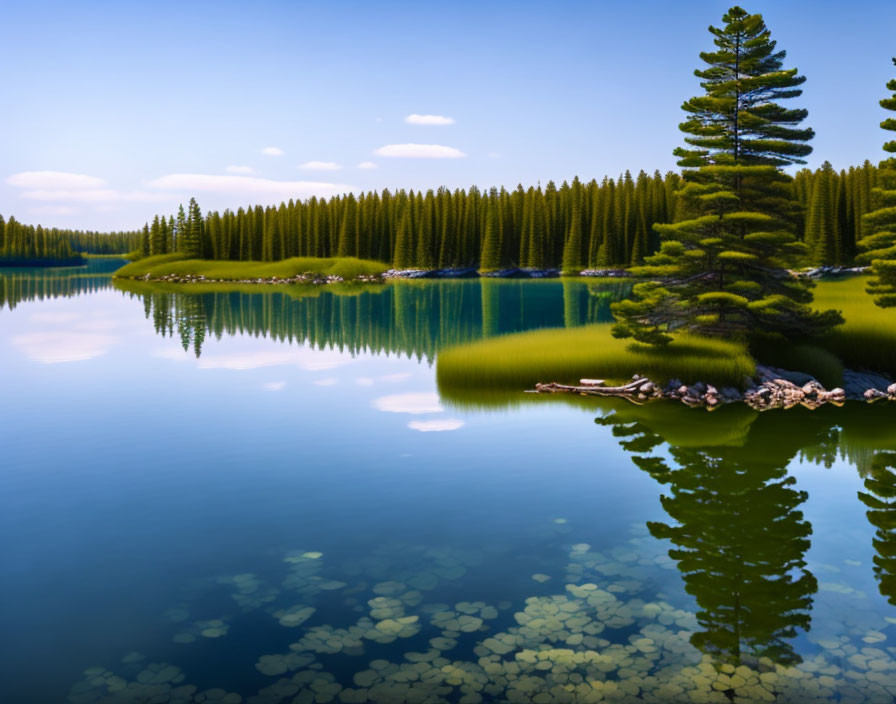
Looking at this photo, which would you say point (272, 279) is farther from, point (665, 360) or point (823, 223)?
point (665, 360)

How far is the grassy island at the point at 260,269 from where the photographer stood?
476 ft

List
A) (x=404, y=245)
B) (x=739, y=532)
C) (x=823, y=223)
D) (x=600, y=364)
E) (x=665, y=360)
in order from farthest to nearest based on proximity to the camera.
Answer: (x=404, y=245)
(x=823, y=223)
(x=600, y=364)
(x=665, y=360)
(x=739, y=532)

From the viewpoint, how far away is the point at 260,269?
14862cm

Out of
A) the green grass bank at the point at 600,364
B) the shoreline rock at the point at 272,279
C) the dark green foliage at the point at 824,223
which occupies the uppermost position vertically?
the dark green foliage at the point at 824,223

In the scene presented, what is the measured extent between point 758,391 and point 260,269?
434ft

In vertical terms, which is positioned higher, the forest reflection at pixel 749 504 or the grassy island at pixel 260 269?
the grassy island at pixel 260 269

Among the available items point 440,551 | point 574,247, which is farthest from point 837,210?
point 440,551

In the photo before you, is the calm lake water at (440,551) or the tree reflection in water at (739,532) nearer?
the calm lake water at (440,551)

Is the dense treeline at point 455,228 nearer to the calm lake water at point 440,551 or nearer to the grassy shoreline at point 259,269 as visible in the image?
the grassy shoreline at point 259,269

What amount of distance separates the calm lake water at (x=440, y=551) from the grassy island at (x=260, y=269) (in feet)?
392

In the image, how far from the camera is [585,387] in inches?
1081

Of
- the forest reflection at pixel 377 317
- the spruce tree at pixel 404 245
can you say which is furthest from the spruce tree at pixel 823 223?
the spruce tree at pixel 404 245

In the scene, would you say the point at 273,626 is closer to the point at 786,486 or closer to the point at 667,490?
the point at 667,490

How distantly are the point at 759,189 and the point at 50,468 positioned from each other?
27050mm
